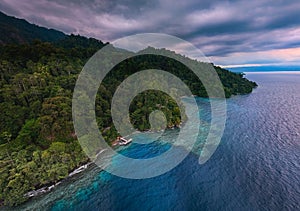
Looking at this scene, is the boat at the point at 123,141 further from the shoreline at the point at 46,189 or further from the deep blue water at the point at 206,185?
the shoreline at the point at 46,189

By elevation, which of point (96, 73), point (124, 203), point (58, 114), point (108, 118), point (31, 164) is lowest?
point (124, 203)

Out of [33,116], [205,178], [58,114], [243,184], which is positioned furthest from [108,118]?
[243,184]

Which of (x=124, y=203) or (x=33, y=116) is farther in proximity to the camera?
(x=33, y=116)

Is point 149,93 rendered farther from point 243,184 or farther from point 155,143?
point 243,184

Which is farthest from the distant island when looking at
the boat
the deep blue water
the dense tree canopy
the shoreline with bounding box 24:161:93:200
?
the deep blue water

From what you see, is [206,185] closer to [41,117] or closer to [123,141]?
[123,141]

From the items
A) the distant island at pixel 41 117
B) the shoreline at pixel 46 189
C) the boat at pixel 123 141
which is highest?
the distant island at pixel 41 117

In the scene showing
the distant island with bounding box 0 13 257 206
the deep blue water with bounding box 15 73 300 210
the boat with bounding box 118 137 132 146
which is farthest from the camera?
the boat with bounding box 118 137 132 146

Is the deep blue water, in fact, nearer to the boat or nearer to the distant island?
the boat

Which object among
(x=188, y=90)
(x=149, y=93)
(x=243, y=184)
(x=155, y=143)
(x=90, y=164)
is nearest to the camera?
(x=243, y=184)

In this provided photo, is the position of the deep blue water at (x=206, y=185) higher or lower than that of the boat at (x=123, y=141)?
lower

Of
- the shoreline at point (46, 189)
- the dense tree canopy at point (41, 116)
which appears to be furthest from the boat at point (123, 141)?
the shoreline at point (46, 189)
